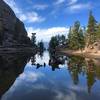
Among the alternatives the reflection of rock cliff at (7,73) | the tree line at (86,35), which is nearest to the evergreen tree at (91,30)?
the tree line at (86,35)

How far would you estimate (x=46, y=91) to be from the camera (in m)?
29.7

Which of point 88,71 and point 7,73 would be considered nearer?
point 7,73

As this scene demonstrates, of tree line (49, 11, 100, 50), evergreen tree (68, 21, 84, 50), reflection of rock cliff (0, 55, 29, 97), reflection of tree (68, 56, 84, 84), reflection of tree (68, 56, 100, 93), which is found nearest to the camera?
reflection of rock cliff (0, 55, 29, 97)

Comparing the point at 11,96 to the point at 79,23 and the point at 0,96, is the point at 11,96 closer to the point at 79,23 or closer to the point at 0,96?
the point at 0,96

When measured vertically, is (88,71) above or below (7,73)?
below

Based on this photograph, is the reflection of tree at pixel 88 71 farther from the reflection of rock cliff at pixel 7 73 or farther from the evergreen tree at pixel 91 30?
the evergreen tree at pixel 91 30

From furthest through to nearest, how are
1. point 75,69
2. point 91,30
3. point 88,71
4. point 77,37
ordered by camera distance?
point 77,37
point 91,30
point 75,69
point 88,71

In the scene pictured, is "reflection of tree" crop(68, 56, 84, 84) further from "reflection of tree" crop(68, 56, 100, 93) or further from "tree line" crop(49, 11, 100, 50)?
"tree line" crop(49, 11, 100, 50)

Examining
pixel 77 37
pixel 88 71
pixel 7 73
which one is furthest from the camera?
pixel 77 37

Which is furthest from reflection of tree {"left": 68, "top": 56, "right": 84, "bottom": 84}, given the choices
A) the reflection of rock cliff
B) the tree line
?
the tree line

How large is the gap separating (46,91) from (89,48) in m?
118

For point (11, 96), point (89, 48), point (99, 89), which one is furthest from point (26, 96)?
point (89, 48)

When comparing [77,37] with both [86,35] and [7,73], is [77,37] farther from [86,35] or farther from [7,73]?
[7,73]

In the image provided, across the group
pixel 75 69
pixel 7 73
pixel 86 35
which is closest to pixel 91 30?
pixel 86 35
